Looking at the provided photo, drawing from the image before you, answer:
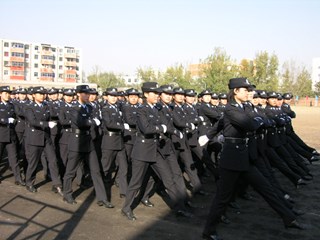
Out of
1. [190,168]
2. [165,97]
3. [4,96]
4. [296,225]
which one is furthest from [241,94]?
[4,96]

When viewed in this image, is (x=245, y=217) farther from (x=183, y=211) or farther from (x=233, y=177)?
(x=233, y=177)

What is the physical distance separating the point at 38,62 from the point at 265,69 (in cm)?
7290

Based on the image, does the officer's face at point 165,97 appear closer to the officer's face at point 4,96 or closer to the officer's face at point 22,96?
the officer's face at point 4,96

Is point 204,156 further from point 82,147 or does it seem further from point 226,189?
point 226,189

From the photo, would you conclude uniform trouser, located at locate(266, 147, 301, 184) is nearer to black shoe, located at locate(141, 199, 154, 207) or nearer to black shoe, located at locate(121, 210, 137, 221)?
black shoe, located at locate(141, 199, 154, 207)

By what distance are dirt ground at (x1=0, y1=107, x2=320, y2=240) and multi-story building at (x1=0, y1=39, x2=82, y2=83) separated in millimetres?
85229

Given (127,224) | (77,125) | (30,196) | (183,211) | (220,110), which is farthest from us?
(220,110)

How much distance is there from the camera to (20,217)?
5.91 metres

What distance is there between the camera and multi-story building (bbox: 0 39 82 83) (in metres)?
93.8

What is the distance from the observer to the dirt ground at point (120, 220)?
5.34 m

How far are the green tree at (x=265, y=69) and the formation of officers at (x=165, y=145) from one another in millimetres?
32968

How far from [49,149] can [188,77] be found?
40.5 meters

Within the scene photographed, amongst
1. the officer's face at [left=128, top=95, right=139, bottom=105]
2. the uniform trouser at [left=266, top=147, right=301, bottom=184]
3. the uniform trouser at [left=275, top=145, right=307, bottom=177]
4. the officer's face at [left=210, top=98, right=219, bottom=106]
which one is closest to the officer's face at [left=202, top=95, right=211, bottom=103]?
the officer's face at [left=210, top=98, right=219, bottom=106]

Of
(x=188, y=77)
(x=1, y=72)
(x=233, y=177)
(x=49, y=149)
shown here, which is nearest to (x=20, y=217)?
(x=49, y=149)
